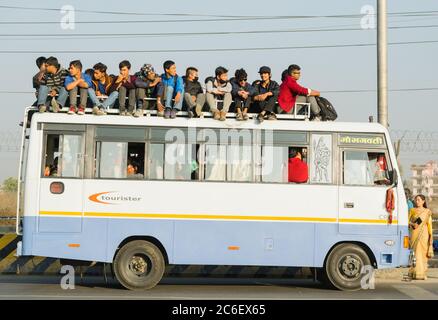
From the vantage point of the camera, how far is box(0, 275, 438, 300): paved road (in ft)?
45.6

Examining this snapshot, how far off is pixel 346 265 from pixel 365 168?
6.03 ft

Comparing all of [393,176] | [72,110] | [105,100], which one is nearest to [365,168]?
[393,176]

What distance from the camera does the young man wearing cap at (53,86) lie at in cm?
1456

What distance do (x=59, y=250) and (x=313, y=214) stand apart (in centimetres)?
465

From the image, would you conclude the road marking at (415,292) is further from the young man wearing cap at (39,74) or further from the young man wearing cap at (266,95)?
the young man wearing cap at (39,74)

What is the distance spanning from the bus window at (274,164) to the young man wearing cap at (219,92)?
1027mm

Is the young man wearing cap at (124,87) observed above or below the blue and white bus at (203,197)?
Answer: above

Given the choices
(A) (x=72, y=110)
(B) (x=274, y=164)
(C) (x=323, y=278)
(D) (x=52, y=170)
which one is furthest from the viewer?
(C) (x=323, y=278)

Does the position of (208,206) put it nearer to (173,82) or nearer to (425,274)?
(173,82)

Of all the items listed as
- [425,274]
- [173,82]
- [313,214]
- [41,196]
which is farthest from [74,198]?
[425,274]

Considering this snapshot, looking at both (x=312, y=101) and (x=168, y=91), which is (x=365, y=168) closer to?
(x=312, y=101)

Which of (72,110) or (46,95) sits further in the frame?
(46,95)

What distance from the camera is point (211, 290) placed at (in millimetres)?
14906

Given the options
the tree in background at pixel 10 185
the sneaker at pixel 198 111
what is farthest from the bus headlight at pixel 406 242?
the tree in background at pixel 10 185
